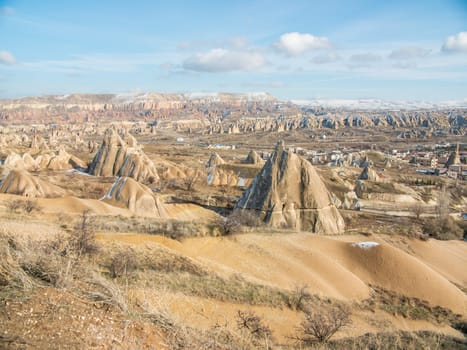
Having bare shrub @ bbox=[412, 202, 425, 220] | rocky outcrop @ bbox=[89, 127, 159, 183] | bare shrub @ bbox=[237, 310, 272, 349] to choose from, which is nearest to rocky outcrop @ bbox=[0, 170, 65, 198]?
rocky outcrop @ bbox=[89, 127, 159, 183]

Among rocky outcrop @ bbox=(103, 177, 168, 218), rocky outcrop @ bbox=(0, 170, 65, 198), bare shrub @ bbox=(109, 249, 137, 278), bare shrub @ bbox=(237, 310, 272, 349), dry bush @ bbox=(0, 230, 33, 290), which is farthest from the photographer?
rocky outcrop @ bbox=(0, 170, 65, 198)

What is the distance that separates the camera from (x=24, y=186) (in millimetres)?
22766

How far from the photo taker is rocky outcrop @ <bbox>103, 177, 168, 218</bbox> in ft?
70.1

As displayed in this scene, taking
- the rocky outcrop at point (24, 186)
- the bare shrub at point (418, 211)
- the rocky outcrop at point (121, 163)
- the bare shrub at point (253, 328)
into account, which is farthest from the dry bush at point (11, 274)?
the rocky outcrop at point (121, 163)

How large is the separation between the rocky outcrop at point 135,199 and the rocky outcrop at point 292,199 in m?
5.88

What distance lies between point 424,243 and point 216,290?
44.2 ft

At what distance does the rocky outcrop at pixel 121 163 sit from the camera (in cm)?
3750

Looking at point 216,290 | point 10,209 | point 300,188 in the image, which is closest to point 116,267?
point 216,290

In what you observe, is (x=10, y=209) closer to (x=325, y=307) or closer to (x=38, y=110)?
(x=325, y=307)

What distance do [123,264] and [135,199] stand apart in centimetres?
1423

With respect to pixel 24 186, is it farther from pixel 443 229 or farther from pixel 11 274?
pixel 443 229

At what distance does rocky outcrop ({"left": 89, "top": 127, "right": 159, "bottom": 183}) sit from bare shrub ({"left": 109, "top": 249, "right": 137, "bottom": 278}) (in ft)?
94.1

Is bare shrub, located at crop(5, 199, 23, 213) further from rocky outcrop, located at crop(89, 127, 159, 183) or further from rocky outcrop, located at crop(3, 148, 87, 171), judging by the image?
rocky outcrop, located at crop(3, 148, 87, 171)

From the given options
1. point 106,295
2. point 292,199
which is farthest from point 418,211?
point 106,295
